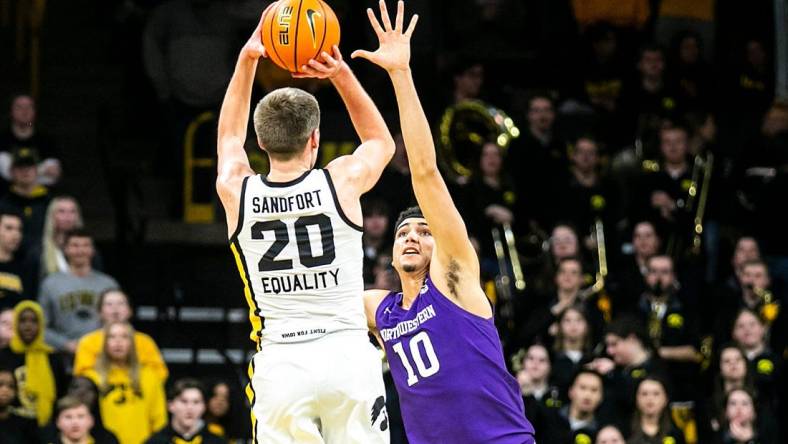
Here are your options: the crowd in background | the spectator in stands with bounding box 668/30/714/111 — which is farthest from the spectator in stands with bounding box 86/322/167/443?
the spectator in stands with bounding box 668/30/714/111

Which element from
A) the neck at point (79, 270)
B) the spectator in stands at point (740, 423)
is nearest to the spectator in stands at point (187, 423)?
the neck at point (79, 270)

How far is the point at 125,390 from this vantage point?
12.7 m

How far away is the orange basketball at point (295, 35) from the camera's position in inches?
303

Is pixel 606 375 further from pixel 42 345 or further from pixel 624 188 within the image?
pixel 42 345

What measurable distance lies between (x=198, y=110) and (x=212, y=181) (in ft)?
2.31

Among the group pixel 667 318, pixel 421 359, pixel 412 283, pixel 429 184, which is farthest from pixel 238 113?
pixel 667 318

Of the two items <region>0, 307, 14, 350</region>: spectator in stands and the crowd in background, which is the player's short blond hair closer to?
the crowd in background

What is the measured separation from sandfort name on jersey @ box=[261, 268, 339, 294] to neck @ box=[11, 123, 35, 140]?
7825 millimetres

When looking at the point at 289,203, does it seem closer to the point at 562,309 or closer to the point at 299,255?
the point at 299,255

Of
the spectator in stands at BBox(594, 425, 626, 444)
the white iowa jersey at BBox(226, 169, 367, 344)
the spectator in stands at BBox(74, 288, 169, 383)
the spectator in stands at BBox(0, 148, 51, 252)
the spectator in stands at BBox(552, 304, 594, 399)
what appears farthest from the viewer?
the spectator in stands at BBox(0, 148, 51, 252)

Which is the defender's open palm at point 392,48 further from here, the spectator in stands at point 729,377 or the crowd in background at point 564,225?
the spectator in stands at point 729,377

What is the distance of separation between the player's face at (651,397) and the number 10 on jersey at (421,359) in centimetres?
515

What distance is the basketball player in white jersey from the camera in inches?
285

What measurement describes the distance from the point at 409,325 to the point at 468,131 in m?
8.21
